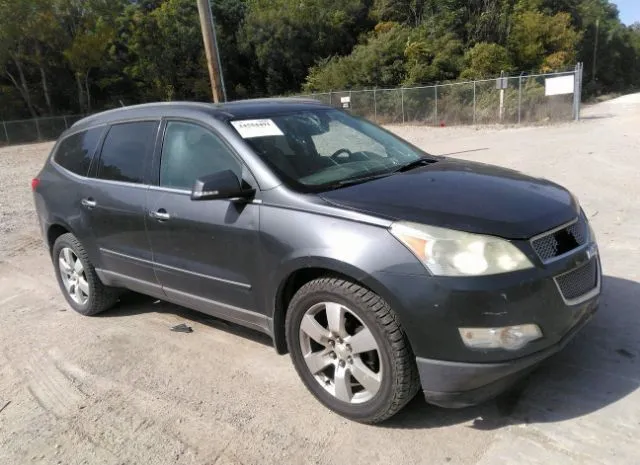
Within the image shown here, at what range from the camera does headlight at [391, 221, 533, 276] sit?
264 centimetres

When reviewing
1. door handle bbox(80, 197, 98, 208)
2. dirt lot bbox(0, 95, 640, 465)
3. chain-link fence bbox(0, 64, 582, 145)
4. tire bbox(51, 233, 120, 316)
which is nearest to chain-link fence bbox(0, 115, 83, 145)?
chain-link fence bbox(0, 64, 582, 145)

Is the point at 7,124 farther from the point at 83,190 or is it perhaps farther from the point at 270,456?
the point at 270,456

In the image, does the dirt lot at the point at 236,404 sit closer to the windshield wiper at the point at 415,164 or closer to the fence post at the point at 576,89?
the windshield wiper at the point at 415,164

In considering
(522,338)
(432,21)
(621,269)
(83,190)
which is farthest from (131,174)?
(432,21)

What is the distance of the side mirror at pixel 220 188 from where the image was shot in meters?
3.25

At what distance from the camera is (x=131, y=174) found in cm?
425

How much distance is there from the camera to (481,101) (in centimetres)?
2538

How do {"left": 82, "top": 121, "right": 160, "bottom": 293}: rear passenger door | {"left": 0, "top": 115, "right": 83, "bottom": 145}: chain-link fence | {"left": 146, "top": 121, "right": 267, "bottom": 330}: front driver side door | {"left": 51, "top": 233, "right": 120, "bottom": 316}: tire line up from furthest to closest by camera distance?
{"left": 0, "top": 115, "right": 83, "bottom": 145}: chain-link fence → {"left": 51, "top": 233, "right": 120, "bottom": 316}: tire → {"left": 82, "top": 121, "right": 160, "bottom": 293}: rear passenger door → {"left": 146, "top": 121, "right": 267, "bottom": 330}: front driver side door

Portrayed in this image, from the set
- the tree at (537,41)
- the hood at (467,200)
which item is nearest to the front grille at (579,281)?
the hood at (467,200)

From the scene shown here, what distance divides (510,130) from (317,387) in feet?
63.9

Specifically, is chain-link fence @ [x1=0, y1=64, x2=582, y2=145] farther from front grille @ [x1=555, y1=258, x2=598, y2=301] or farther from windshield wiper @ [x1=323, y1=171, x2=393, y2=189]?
front grille @ [x1=555, y1=258, x2=598, y2=301]

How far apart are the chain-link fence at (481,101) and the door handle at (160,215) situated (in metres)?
19.4

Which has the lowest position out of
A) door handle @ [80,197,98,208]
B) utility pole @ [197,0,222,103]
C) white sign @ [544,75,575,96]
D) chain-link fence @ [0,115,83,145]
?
chain-link fence @ [0,115,83,145]

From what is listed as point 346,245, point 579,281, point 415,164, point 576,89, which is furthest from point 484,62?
point 346,245
